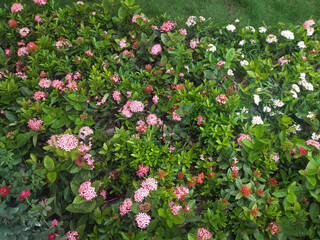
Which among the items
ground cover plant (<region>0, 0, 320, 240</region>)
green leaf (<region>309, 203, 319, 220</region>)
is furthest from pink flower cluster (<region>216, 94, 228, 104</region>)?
green leaf (<region>309, 203, 319, 220</region>)

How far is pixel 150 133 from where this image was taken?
6.47 feet

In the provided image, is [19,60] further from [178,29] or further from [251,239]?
[251,239]

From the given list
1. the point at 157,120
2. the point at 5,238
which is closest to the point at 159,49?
the point at 157,120

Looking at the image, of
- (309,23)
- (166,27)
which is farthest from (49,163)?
(309,23)

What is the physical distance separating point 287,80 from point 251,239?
5.23 feet

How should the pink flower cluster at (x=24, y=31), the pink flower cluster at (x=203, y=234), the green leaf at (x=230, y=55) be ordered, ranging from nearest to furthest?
1. the pink flower cluster at (x=203, y=234)
2. the green leaf at (x=230, y=55)
3. the pink flower cluster at (x=24, y=31)

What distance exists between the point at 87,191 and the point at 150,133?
24.1 inches

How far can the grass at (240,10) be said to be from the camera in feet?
12.2

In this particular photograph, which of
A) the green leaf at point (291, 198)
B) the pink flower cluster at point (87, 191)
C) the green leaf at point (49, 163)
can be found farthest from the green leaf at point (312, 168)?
the green leaf at point (49, 163)

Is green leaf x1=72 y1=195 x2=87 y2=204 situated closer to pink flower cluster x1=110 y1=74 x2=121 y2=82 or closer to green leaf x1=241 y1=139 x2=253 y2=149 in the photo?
pink flower cluster x1=110 y1=74 x2=121 y2=82

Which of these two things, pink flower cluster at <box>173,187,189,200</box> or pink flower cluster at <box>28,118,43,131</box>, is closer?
pink flower cluster at <box>173,187,189,200</box>

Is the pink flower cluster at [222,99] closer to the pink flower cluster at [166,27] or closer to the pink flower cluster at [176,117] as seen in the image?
the pink flower cluster at [176,117]

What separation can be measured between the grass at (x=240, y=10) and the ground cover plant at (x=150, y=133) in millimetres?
838

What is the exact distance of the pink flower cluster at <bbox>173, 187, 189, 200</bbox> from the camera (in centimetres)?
177
